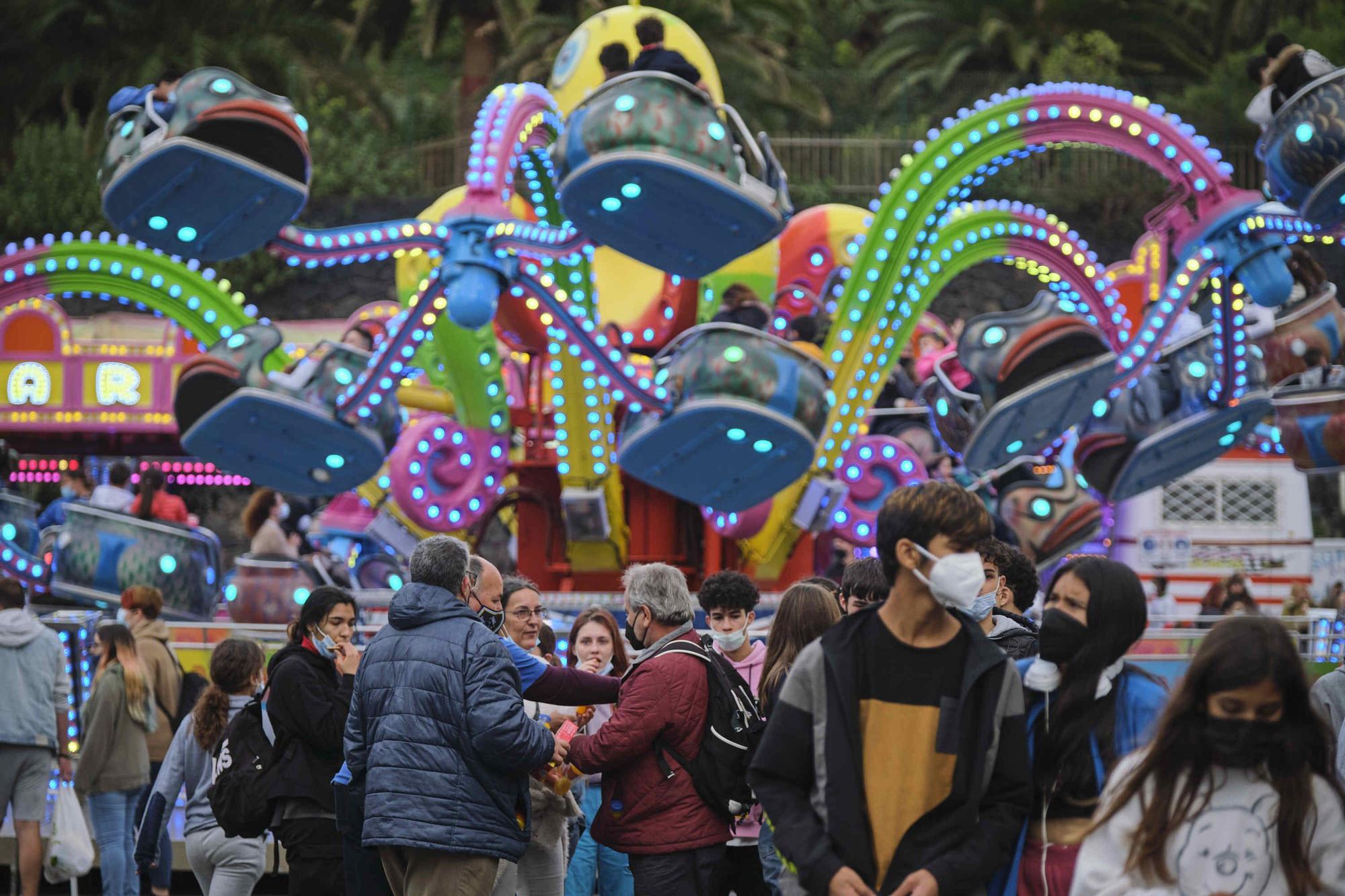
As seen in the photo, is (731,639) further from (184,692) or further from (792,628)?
(184,692)

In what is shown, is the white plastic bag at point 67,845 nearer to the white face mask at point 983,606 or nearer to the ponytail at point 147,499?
the white face mask at point 983,606

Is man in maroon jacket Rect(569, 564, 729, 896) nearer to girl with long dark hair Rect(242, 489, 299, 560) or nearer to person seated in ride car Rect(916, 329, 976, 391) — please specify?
girl with long dark hair Rect(242, 489, 299, 560)

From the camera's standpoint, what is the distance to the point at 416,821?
5395 mm

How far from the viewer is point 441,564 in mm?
5609

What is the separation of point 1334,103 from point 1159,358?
299 cm

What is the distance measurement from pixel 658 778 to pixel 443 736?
2.54ft

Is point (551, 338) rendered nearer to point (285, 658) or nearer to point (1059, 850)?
point (285, 658)

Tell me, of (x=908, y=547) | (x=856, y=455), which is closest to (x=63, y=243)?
(x=856, y=455)

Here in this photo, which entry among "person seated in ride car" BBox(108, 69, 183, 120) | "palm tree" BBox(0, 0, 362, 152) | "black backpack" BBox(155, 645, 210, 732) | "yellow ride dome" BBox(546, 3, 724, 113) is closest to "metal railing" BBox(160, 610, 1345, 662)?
"black backpack" BBox(155, 645, 210, 732)

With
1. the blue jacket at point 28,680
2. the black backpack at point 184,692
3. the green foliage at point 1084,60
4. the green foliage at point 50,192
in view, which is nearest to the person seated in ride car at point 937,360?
the black backpack at point 184,692

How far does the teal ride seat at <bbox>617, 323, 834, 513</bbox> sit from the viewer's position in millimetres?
11188

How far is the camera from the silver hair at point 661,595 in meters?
5.95

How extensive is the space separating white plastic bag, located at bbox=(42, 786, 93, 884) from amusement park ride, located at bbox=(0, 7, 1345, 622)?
382 cm

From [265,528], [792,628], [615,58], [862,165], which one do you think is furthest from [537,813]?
[862,165]
